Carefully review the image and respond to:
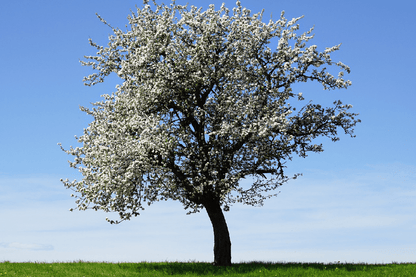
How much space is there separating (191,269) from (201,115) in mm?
9159

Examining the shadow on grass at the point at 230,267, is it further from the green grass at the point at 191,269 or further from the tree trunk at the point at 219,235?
the tree trunk at the point at 219,235

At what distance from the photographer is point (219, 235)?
968 inches

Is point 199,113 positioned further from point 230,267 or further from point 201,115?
point 230,267

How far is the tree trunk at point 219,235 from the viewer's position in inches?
966

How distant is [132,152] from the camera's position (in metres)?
21.7

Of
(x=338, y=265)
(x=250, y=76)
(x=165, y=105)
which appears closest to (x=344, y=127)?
(x=250, y=76)

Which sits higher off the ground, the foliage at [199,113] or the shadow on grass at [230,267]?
the foliage at [199,113]

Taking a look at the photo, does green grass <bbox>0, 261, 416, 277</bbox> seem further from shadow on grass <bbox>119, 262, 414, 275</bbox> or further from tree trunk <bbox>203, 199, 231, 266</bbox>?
tree trunk <bbox>203, 199, 231, 266</bbox>

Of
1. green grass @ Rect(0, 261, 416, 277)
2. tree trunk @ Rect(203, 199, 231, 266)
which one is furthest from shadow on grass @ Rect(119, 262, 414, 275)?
tree trunk @ Rect(203, 199, 231, 266)

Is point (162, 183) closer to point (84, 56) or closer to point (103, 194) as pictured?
point (103, 194)

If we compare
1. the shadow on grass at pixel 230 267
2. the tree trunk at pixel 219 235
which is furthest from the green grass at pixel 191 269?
the tree trunk at pixel 219 235

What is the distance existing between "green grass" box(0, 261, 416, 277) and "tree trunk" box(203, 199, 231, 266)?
24.5 inches

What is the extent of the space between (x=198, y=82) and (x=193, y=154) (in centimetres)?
409

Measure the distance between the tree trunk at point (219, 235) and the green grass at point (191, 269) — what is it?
62 centimetres
